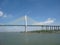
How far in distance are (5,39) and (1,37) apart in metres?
0.13

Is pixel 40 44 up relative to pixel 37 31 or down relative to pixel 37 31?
down

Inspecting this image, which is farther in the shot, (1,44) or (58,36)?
(58,36)

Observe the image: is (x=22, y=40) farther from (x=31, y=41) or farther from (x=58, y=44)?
(x=58, y=44)

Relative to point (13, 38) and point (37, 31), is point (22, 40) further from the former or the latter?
point (37, 31)

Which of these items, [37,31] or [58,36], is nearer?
[37,31]

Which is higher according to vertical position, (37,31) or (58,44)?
(37,31)

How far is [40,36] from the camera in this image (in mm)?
3141

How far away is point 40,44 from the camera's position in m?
2.94

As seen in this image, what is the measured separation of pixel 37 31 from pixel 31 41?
0.40 meters

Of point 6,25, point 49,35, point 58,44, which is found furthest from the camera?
point 49,35

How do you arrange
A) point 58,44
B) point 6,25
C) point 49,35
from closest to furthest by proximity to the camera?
point 6,25
point 58,44
point 49,35

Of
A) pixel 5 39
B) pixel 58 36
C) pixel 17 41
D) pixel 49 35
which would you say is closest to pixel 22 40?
pixel 17 41

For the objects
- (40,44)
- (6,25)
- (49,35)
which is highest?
(6,25)

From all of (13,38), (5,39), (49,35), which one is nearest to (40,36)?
(49,35)
